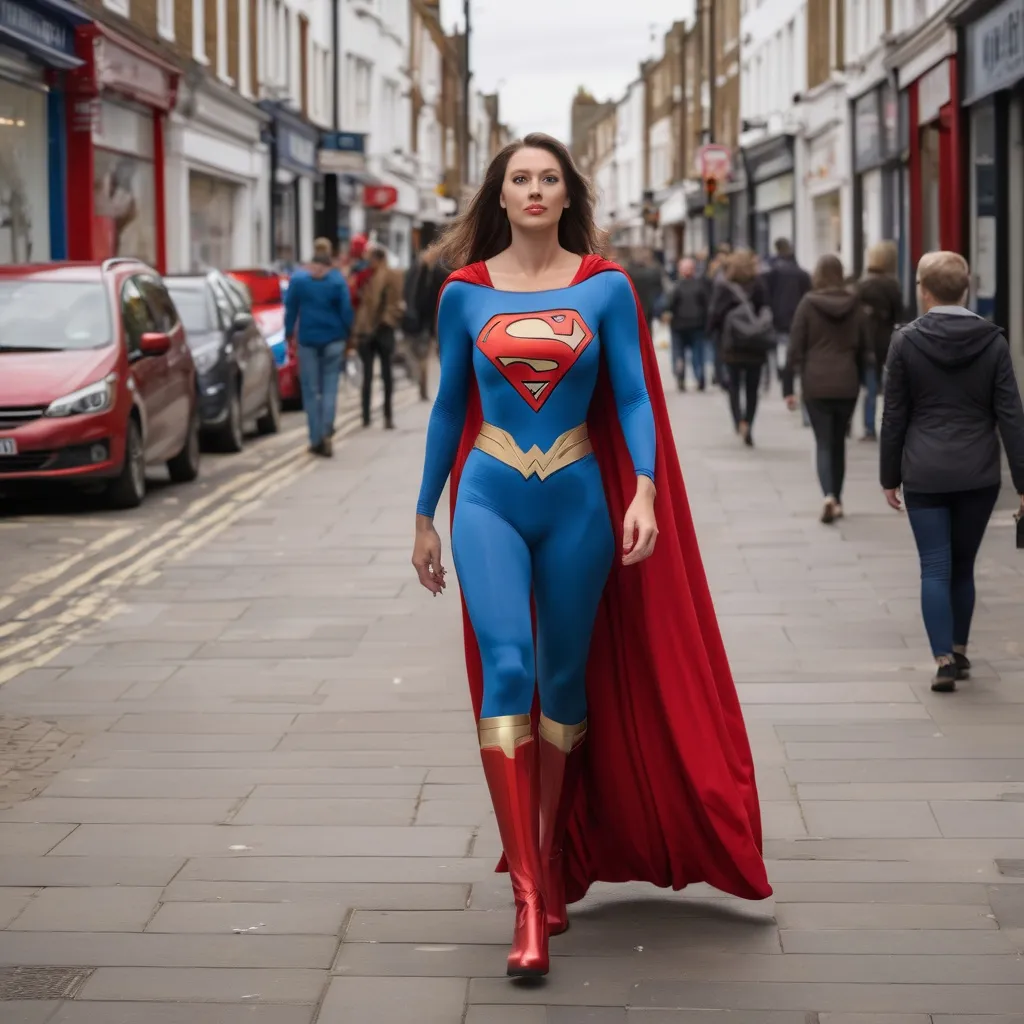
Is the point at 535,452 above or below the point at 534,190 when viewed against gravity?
below

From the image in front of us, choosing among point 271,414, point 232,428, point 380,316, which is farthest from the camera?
point 380,316

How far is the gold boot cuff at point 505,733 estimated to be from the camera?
4.32 metres

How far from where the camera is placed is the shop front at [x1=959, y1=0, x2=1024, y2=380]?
18.2m

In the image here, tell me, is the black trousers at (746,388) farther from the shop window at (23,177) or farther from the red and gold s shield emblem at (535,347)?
the red and gold s shield emblem at (535,347)

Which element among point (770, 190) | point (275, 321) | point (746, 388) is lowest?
point (746, 388)

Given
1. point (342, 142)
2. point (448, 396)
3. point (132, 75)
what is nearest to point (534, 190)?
point (448, 396)

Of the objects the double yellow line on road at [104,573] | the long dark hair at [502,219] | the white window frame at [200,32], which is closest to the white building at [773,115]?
the white window frame at [200,32]

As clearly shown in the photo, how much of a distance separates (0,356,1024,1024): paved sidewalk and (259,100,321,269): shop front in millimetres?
30543

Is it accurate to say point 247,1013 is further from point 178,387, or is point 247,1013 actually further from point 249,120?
point 249,120

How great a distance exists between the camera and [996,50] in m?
18.7

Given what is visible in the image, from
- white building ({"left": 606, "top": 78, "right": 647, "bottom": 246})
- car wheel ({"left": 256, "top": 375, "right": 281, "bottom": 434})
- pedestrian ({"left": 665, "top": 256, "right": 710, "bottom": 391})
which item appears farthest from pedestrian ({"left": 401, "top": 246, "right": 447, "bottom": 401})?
white building ({"left": 606, "top": 78, "right": 647, "bottom": 246})

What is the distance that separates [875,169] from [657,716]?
27434 millimetres

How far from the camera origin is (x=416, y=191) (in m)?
65.6

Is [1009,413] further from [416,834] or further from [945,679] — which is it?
[416,834]
